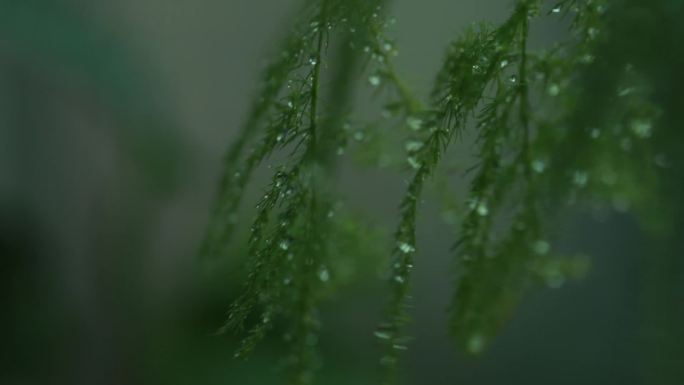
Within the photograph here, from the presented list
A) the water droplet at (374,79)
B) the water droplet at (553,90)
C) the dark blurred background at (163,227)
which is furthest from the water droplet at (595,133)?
the dark blurred background at (163,227)

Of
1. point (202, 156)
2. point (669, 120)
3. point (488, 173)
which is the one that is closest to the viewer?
point (669, 120)

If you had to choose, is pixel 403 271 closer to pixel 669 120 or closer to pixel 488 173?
pixel 488 173

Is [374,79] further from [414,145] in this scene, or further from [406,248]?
[406,248]

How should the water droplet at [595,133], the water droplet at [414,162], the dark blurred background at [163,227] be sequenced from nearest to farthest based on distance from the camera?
1. the water droplet at [595,133]
2. the water droplet at [414,162]
3. the dark blurred background at [163,227]

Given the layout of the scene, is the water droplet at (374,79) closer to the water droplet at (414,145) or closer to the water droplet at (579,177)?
the water droplet at (414,145)

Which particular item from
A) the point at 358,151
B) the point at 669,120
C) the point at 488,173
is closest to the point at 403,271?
the point at 488,173

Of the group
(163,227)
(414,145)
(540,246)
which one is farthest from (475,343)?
(163,227)
